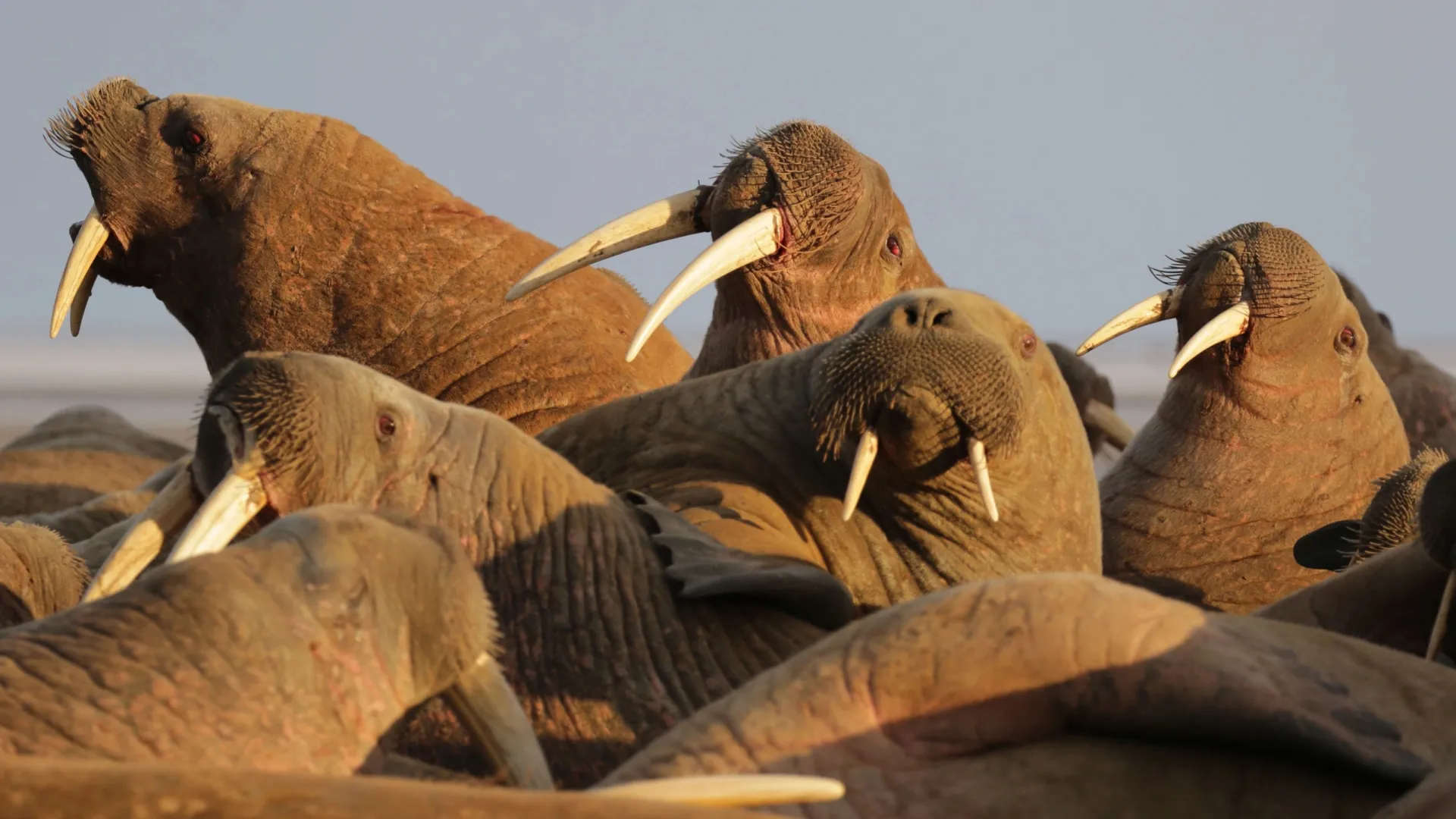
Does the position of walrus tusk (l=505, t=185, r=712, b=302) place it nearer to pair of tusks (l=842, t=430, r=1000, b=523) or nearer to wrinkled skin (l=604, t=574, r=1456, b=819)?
pair of tusks (l=842, t=430, r=1000, b=523)

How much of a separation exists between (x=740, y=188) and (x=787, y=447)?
70.4 inches

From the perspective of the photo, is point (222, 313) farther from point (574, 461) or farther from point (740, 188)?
point (574, 461)

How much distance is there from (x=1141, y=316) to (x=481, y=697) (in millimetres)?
4241

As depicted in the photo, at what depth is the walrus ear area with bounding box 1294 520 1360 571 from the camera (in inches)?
236

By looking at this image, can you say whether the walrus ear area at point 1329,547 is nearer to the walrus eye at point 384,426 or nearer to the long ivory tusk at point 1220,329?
the long ivory tusk at point 1220,329

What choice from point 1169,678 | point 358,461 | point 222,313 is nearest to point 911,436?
point 358,461

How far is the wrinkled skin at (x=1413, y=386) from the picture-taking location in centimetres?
830

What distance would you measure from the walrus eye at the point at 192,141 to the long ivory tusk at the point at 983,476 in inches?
117

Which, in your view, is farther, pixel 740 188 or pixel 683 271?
pixel 740 188

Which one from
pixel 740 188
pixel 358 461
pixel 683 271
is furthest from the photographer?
pixel 740 188

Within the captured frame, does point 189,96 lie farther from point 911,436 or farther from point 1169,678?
point 1169,678

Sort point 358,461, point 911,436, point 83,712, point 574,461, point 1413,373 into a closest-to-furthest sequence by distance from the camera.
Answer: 1. point 83,712
2. point 358,461
3. point 911,436
4. point 574,461
5. point 1413,373

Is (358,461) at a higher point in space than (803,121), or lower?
lower

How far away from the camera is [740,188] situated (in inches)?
260
